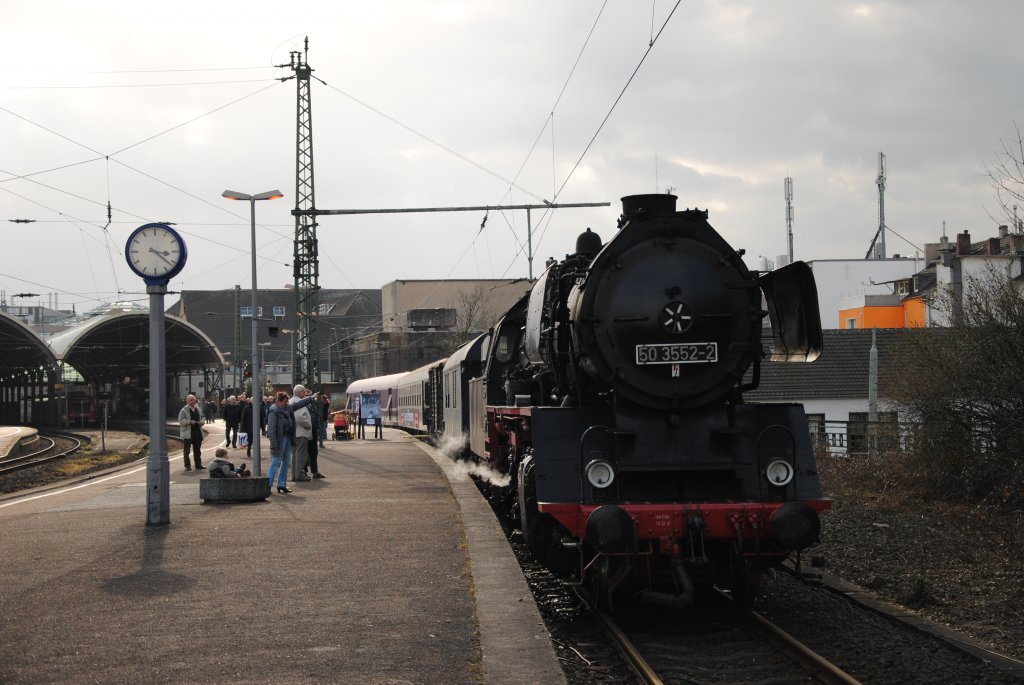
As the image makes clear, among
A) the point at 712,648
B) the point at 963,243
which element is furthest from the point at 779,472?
the point at 963,243

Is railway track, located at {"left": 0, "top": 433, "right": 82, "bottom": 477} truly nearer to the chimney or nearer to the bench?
the bench

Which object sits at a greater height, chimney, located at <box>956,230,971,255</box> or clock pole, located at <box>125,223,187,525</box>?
chimney, located at <box>956,230,971,255</box>

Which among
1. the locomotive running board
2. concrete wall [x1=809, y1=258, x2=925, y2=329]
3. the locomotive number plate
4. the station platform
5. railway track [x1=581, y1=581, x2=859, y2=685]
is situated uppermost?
concrete wall [x1=809, y1=258, x2=925, y2=329]

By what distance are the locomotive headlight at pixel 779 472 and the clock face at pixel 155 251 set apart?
24.4 feet

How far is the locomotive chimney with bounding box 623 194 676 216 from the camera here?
8.73 meters

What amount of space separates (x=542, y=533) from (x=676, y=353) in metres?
1.96

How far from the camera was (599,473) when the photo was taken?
312 inches

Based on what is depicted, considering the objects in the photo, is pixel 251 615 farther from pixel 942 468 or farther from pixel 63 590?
pixel 942 468

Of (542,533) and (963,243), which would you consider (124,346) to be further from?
(542,533)

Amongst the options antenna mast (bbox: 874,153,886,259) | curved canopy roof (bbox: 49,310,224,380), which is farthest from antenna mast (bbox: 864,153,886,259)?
curved canopy roof (bbox: 49,310,224,380)

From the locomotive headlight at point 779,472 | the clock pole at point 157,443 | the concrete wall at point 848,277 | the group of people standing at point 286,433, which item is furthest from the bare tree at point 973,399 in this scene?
the concrete wall at point 848,277

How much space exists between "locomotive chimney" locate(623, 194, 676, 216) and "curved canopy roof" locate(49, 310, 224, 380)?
1648 inches

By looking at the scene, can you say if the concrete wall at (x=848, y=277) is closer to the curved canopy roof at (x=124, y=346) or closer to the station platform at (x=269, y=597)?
the curved canopy roof at (x=124, y=346)

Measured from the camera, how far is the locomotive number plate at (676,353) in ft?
27.1
